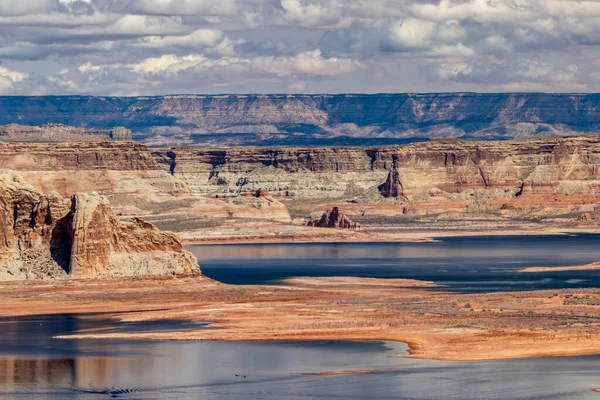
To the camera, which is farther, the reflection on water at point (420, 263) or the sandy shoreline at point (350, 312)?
the reflection on water at point (420, 263)

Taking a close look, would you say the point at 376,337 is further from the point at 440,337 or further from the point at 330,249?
the point at 330,249

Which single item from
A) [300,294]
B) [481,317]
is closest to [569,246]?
[300,294]

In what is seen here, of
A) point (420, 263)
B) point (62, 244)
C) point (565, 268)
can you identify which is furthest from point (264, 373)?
point (420, 263)

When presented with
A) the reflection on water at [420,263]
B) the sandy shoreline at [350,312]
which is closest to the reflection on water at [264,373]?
the sandy shoreline at [350,312]

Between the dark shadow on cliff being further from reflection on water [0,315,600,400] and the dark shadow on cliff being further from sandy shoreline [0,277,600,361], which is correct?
reflection on water [0,315,600,400]

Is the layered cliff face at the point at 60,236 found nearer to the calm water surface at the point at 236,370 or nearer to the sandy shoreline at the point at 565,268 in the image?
the calm water surface at the point at 236,370
